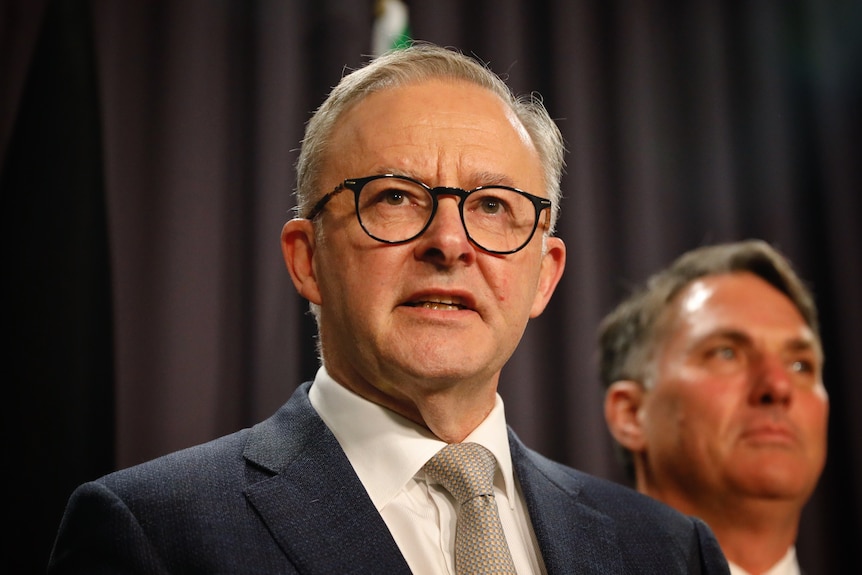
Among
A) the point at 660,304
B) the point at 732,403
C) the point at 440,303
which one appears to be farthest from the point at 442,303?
the point at 660,304

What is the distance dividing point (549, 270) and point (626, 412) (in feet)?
2.49

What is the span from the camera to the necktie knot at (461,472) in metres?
1.38

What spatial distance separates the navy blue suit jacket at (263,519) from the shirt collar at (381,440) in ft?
0.12

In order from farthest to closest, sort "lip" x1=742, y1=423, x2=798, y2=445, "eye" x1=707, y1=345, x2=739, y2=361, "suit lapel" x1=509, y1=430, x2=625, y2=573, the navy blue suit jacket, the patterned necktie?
"eye" x1=707, y1=345, x2=739, y2=361 < "lip" x1=742, y1=423, x2=798, y2=445 < "suit lapel" x1=509, y1=430, x2=625, y2=573 < the patterned necktie < the navy blue suit jacket

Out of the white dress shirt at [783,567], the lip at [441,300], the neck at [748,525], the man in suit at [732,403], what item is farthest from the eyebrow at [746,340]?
the lip at [441,300]

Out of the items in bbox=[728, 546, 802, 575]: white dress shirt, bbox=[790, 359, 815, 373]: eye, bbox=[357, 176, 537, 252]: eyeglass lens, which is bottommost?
bbox=[728, 546, 802, 575]: white dress shirt

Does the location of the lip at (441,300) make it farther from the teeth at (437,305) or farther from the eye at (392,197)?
the eye at (392,197)

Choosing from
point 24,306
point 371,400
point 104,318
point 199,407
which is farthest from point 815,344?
point 24,306

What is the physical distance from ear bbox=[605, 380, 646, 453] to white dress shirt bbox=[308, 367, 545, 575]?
810mm

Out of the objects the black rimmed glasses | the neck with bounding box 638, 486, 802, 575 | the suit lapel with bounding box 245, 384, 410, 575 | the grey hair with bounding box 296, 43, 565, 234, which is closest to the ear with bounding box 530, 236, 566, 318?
the grey hair with bounding box 296, 43, 565, 234

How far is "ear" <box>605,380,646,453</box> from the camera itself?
2.23 meters

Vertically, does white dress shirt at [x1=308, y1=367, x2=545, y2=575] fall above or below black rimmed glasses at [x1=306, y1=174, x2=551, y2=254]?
below

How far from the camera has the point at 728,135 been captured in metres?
2.74

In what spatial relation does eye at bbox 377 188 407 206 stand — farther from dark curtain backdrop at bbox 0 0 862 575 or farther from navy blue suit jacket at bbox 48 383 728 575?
dark curtain backdrop at bbox 0 0 862 575
